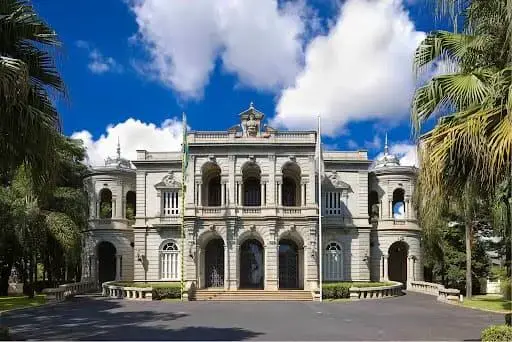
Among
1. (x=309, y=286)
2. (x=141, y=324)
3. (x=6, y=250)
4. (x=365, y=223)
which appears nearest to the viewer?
(x=141, y=324)

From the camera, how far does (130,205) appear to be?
168 ft

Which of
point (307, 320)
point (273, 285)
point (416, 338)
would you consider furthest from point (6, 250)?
point (416, 338)

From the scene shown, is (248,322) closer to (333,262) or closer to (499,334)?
(499,334)

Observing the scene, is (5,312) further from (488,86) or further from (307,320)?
(488,86)

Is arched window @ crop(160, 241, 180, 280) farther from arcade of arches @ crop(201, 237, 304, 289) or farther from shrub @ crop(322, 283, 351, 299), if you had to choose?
shrub @ crop(322, 283, 351, 299)

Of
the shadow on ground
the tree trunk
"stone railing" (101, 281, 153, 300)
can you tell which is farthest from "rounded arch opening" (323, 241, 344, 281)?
the shadow on ground

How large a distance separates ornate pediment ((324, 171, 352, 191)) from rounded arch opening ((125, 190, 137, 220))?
51.8ft

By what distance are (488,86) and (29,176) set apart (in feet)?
32.9

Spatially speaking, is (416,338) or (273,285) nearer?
(416,338)

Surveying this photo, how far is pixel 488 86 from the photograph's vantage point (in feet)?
37.6

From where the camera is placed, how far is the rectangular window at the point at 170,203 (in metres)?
45.8

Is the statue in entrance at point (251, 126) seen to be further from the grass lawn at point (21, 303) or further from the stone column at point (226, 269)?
the grass lawn at point (21, 303)

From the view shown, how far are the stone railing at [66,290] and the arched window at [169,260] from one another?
535 cm

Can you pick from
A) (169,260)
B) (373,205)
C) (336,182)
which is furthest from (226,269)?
(373,205)
